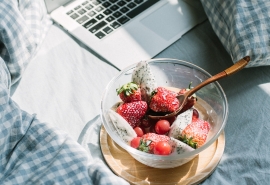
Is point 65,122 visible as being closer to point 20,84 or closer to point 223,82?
point 20,84

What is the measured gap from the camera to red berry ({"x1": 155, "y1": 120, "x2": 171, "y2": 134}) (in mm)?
735

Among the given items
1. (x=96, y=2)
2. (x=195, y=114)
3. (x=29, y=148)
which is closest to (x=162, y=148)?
(x=195, y=114)

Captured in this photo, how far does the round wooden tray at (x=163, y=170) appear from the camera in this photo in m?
0.71

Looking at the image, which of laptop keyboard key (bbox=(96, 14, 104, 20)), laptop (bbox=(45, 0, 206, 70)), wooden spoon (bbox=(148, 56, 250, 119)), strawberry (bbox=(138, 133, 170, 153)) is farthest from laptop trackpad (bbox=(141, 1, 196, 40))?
strawberry (bbox=(138, 133, 170, 153))

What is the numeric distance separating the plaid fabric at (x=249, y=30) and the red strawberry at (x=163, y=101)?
0.58ft

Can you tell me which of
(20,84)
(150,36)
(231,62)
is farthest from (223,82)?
(20,84)

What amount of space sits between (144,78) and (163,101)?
0.06 m

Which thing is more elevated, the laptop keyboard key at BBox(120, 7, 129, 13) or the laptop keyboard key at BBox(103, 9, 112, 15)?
the laptop keyboard key at BBox(103, 9, 112, 15)

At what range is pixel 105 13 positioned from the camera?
3.18 feet

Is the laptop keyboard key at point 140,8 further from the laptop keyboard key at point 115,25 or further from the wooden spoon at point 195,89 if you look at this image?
the wooden spoon at point 195,89

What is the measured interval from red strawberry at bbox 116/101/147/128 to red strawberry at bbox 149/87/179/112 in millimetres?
20

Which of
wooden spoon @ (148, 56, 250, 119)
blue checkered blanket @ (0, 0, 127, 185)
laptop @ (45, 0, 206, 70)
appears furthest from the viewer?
laptop @ (45, 0, 206, 70)

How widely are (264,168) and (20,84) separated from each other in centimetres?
54

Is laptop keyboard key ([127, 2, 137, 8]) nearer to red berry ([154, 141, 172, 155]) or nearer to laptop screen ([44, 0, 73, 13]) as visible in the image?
laptop screen ([44, 0, 73, 13])
